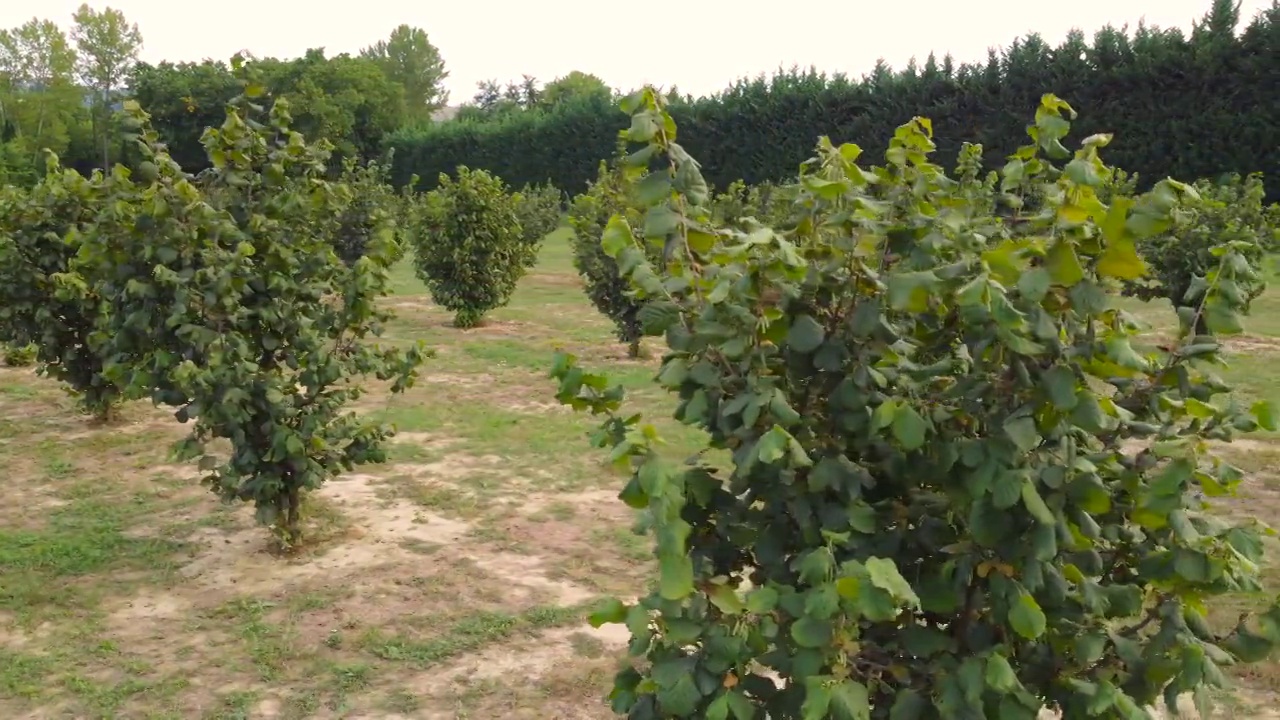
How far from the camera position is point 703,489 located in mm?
2014

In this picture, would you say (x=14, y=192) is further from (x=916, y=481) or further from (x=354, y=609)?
(x=916, y=481)

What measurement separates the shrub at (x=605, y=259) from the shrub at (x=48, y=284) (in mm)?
5221

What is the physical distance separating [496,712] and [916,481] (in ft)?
8.20

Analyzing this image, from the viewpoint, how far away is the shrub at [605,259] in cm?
1127

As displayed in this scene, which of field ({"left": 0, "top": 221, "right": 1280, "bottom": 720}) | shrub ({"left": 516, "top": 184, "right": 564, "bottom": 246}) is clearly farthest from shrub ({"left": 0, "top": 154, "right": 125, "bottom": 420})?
shrub ({"left": 516, "top": 184, "right": 564, "bottom": 246})

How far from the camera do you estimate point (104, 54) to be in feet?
168

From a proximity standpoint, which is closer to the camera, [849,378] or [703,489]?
[849,378]

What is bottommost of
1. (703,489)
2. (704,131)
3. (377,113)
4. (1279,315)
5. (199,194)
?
(1279,315)

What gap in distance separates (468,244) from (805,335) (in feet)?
39.6

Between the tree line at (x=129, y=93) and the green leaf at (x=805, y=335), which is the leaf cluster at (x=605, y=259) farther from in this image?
the tree line at (x=129, y=93)

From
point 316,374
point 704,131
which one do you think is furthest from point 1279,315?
point 704,131

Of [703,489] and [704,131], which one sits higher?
[704,131]

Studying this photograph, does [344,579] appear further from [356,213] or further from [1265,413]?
[356,213]

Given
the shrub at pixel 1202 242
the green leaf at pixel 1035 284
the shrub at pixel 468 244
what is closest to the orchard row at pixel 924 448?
the green leaf at pixel 1035 284
